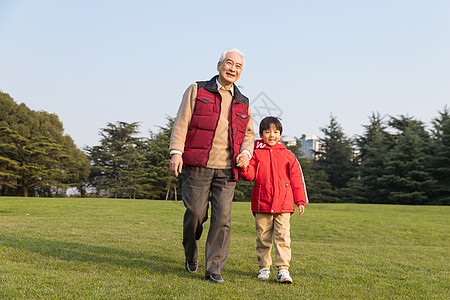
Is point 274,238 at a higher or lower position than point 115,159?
lower

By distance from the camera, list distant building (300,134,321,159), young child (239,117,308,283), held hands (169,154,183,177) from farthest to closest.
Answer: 1. distant building (300,134,321,159)
2. young child (239,117,308,283)
3. held hands (169,154,183,177)

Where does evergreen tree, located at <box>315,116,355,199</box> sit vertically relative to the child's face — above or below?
above

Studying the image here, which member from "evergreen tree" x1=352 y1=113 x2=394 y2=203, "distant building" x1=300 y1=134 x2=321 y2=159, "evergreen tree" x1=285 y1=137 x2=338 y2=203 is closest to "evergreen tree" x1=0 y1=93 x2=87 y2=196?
"evergreen tree" x1=285 y1=137 x2=338 y2=203

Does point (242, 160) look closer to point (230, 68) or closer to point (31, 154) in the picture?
point (230, 68)

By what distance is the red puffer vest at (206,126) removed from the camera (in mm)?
3457

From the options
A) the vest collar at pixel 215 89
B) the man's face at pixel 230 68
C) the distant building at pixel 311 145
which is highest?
the distant building at pixel 311 145

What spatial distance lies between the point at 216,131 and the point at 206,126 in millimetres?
110

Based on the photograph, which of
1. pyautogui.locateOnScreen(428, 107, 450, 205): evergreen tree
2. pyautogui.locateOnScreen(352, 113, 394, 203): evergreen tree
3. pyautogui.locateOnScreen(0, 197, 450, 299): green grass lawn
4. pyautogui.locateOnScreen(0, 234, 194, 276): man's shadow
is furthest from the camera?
pyautogui.locateOnScreen(352, 113, 394, 203): evergreen tree

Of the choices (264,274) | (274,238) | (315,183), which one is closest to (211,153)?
(274,238)

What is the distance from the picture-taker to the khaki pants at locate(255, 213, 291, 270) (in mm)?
3664

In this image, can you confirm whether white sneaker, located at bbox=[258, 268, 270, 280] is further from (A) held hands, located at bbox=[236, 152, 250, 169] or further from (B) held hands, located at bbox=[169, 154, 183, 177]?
(B) held hands, located at bbox=[169, 154, 183, 177]

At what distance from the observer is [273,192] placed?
12.3 ft

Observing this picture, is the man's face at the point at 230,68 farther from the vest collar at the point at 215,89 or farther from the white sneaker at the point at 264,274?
the white sneaker at the point at 264,274

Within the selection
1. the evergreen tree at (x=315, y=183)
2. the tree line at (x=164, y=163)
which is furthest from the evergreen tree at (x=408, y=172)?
the evergreen tree at (x=315, y=183)
